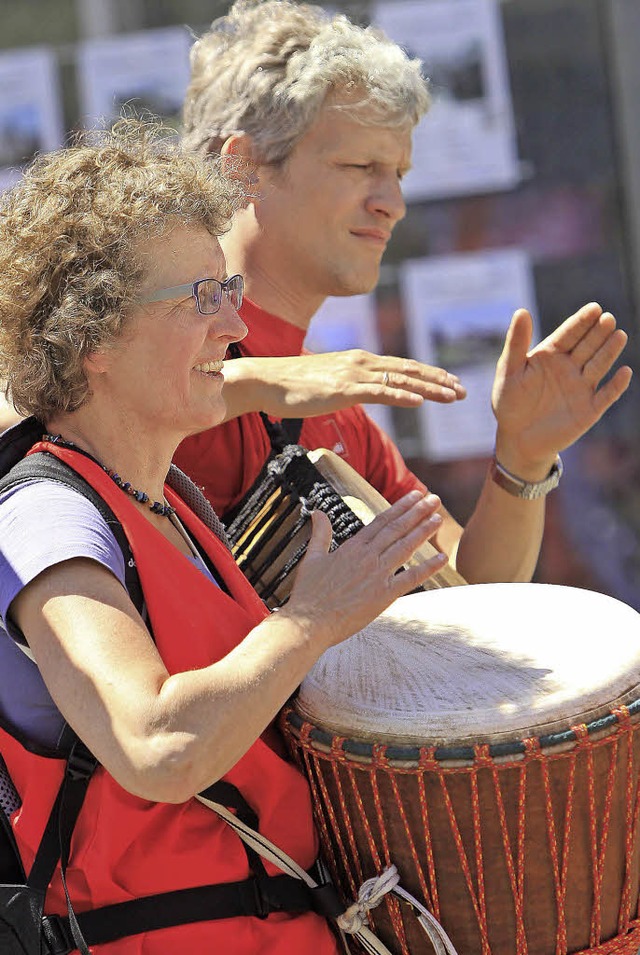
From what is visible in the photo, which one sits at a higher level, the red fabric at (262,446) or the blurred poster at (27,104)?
the blurred poster at (27,104)

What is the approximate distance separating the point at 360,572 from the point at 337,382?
2.07ft

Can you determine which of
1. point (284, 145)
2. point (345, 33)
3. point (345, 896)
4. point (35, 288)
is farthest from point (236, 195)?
point (345, 896)

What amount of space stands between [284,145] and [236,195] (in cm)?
67

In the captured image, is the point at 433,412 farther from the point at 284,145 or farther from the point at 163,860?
the point at 163,860

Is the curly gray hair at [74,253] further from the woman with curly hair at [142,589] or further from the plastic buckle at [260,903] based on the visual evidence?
the plastic buckle at [260,903]

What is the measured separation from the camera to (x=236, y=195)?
1947 mm

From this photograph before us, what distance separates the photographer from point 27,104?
165 inches

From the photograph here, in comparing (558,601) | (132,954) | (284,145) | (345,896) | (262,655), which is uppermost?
(284,145)

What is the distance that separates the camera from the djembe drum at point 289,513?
7.13ft

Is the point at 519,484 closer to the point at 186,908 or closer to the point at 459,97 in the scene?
the point at 186,908

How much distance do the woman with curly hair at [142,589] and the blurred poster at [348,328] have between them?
2.31 meters

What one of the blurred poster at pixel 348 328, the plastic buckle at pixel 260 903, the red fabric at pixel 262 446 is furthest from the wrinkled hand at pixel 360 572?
the blurred poster at pixel 348 328

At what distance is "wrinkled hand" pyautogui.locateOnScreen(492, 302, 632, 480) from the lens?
255 cm

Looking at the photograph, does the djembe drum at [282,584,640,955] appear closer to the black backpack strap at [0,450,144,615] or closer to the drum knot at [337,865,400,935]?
the drum knot at [337,865,400,935]
